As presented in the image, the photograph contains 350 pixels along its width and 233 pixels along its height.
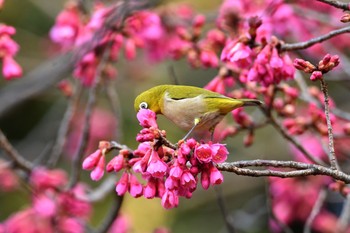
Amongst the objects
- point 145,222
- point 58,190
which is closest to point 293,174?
point 58,190

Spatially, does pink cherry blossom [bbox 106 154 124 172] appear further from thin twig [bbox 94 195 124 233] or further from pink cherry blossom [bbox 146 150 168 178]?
thin twig [bbox 94 195 124 233]

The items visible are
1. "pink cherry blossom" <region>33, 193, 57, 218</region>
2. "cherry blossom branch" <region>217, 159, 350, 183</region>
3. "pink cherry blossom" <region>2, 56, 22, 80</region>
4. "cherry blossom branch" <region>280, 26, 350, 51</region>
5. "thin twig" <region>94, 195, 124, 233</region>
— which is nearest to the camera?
"cherry blossom branch" <region>217, 159, 350, 183</region>

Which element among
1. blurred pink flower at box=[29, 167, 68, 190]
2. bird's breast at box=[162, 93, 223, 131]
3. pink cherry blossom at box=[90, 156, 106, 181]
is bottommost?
blurred pink flower at box=[29, 167, 68, 190]

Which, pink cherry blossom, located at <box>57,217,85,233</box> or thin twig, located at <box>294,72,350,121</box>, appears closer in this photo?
thin twig, located at <box>294,72,350,121</box>

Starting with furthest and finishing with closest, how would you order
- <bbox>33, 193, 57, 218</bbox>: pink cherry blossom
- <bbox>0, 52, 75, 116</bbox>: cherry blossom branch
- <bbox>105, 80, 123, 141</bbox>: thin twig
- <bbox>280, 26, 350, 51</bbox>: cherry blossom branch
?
1. <bbox>33, 193, 57, 218</bbox>: pink cherry blossom
2. <bbox>105, 80, 123, 141</bbox>: thin twig
3. <bbox>0, 52, 75, 116</bbox>: cherry blossom branch
4. <bbox>280, 26, 350, 51</bbox>: cherry blossom branch

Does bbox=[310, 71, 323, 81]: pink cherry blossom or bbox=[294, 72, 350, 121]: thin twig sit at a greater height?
bbox=[310, 71, 323, 81]: pink cherry blossom

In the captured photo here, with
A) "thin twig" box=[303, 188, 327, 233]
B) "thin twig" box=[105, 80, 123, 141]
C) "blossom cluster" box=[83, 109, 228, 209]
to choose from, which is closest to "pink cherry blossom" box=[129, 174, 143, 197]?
"blossom cluster" box=[83, 109, 228, 209]

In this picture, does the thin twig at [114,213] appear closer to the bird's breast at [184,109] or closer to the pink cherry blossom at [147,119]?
Answer: the bird's breast at [184,109]

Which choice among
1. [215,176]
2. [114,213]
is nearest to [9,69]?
[114,213]

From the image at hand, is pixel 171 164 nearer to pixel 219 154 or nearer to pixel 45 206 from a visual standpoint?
Result: pixel 219 154

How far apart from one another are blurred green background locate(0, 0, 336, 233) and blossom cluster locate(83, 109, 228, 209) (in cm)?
346

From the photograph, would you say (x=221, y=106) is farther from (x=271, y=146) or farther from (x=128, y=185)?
(x=271, y=146)

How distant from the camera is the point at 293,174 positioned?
2.07 meters

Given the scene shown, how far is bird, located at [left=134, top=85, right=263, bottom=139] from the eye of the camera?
9.24 ft
